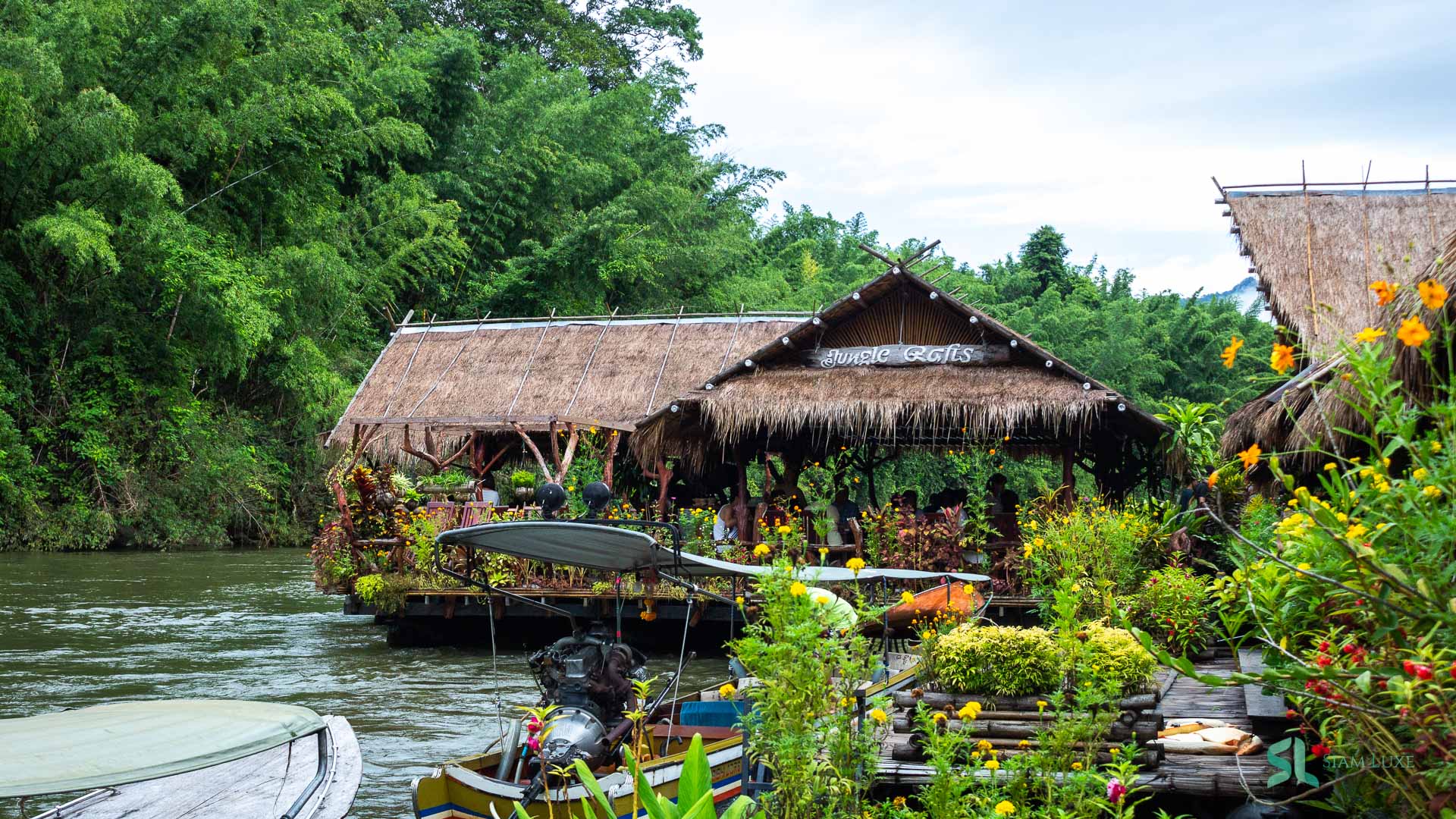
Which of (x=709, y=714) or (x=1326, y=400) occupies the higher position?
(x=1326, y=400)

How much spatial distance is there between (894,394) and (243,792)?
32.3 ft

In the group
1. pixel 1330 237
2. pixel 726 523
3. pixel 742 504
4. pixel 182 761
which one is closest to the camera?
pixel 182 761

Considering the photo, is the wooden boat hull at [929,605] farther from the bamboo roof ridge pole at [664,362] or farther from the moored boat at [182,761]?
the bamboo roof ridge pole at [664,362]

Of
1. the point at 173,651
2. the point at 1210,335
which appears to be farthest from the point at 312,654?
the point at 1210,335

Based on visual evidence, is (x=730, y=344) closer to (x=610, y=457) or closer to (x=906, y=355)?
(x=610, y=457)

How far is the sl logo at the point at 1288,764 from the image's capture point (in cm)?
509

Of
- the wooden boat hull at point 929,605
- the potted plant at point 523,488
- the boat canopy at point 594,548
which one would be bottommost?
the wooden boat hull at point 929,605

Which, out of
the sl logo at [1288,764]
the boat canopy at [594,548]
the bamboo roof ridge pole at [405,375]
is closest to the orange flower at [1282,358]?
the sl logo at [1288,764]

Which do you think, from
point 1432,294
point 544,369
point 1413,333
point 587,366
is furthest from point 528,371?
point 1413,333

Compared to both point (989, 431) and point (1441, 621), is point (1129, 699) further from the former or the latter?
point (989, 431)

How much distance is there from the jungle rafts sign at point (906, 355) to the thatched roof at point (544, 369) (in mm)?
4732

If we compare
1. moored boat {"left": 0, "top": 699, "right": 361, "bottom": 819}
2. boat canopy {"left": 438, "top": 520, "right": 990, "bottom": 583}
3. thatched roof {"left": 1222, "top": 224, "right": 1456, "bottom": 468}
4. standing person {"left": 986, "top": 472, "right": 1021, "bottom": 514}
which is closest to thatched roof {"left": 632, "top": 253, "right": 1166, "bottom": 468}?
standing person {"left": 986, "top": 472, "right": 1021, "bottom": 514}

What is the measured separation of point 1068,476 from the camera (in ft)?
50.3

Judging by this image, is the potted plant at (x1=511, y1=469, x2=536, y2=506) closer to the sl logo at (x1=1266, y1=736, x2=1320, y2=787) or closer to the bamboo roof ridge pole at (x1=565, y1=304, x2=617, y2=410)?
the bamboo roof ridge pole at (x1=565, y1=304, x2=617, y2=410)
